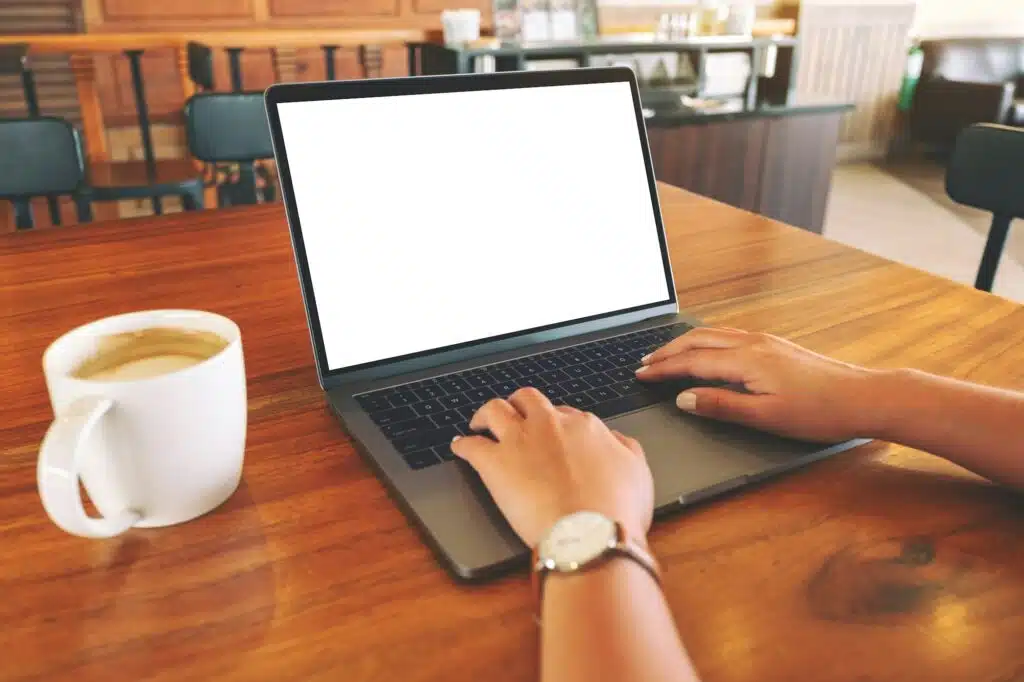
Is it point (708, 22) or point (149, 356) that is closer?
point (149, 356)

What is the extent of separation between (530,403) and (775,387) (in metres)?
0.18

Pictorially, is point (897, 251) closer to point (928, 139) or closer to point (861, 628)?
point (928, 139)

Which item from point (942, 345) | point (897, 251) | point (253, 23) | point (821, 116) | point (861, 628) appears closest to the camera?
point (861, 628)

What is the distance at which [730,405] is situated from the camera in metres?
0.57

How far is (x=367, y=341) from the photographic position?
63 cm

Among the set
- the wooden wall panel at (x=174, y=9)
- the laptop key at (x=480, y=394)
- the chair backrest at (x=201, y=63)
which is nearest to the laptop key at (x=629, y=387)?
the laptop key at (x=480, y=394)

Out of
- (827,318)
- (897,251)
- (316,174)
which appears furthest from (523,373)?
(897,251)

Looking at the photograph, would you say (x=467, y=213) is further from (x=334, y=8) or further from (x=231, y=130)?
(x=334, y=8)

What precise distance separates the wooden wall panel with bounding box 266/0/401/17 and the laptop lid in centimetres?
Answer: 356

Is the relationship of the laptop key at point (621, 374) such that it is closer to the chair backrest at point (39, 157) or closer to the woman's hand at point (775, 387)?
the woman's hand at point (775, 387)

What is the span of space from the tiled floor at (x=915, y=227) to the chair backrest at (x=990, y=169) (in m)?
1.80

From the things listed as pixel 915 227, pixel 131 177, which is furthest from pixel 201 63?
pixel 915 227

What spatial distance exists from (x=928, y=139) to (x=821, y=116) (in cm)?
251

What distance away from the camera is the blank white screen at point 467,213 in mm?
625
